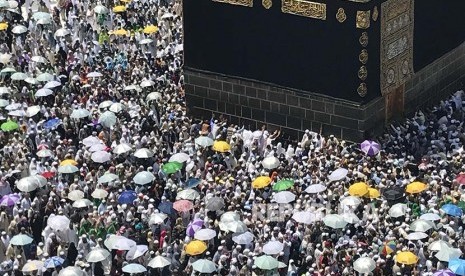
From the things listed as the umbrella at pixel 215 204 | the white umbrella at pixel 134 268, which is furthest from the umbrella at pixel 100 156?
the white umbrella at pixel 134 268

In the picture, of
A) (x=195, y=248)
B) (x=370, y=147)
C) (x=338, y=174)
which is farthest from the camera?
(x=370, y=147)

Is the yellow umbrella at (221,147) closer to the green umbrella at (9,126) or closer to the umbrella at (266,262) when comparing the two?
the green umbrella at (9,126)

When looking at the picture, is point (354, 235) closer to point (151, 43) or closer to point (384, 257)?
point (384, 257)

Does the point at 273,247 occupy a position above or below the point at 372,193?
above

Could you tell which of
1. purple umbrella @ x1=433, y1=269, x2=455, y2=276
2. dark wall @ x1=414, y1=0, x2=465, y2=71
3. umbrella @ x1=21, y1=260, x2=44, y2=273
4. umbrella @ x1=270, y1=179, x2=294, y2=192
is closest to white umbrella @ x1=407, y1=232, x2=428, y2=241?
purple umbrella @ x1=433, y1=269, x2=455, y2=276

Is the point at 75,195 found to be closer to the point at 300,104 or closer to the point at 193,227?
the point at 193,227

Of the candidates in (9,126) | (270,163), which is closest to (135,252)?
(270,163)

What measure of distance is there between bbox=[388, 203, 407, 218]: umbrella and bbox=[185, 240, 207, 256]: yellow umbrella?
5.53 m

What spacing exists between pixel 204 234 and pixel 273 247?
2.08 metres

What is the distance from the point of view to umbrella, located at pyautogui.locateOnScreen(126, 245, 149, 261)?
3011 cm

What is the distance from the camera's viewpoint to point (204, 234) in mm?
30859

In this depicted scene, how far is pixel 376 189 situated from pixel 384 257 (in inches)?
165

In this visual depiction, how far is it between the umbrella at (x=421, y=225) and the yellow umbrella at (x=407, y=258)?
4.55 ft

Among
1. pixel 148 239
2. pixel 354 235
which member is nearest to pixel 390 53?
pixel 354 235
